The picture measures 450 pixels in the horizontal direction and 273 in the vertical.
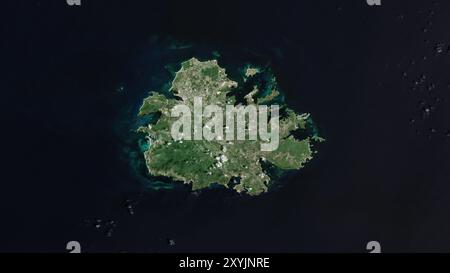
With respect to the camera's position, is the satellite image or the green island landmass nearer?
the satellite image

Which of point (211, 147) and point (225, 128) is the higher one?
point (225, 128)

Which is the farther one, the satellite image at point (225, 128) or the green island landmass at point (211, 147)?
the green island landmass at point (211, 147)

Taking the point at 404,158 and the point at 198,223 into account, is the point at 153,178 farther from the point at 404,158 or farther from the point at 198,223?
the point at 404,158
